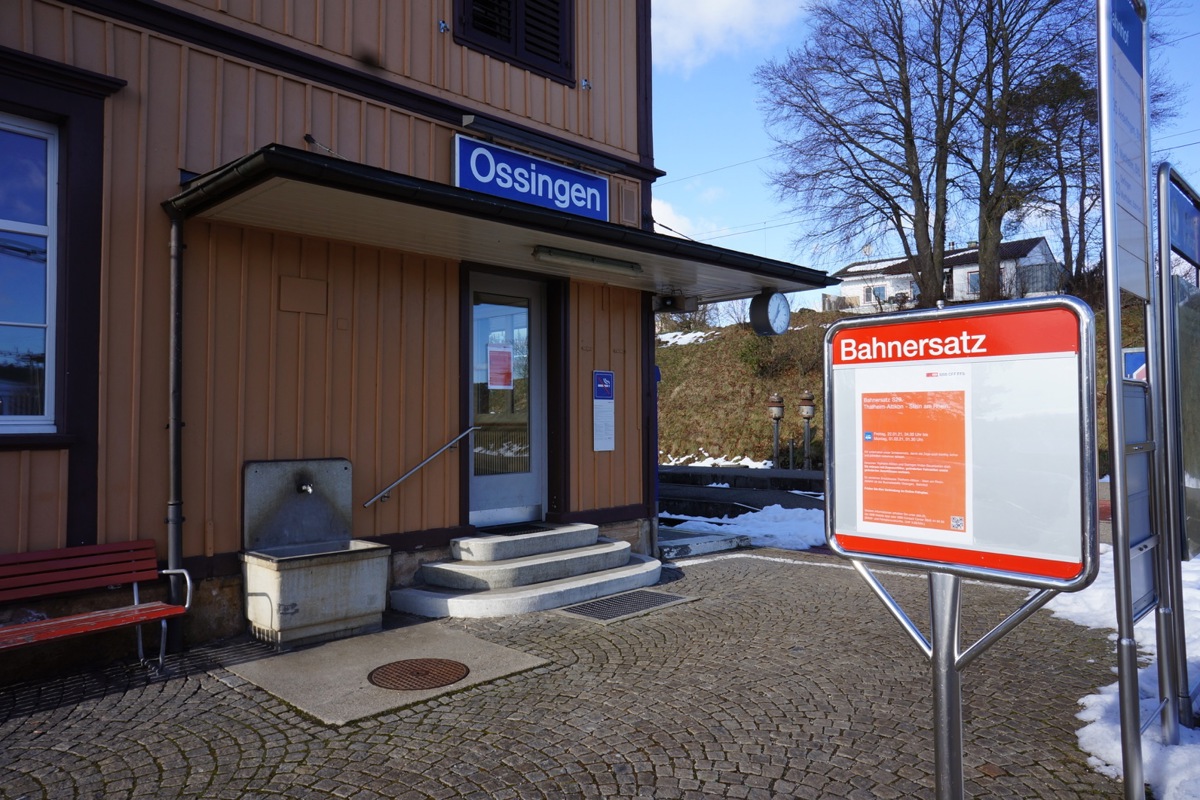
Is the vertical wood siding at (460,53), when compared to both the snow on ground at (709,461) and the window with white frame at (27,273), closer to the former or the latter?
the window with white frame at (27,273)

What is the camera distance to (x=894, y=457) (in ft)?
8.71

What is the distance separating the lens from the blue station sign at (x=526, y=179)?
713 centimetres

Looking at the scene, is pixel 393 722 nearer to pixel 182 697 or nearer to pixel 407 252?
pixel 182 697

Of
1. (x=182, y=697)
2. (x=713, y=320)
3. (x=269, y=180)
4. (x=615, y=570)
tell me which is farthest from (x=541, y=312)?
(x=713, y=320)

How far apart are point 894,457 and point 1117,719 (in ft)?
7.79

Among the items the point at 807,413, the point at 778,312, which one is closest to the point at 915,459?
the point at 778,312

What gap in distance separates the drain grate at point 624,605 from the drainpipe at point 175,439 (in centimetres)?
265

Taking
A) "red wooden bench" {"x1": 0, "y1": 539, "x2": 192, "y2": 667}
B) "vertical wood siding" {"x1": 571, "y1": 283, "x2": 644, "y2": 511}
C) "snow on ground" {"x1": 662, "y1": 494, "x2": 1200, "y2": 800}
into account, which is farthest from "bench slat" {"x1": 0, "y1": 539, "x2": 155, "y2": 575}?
"snow on ground" {"x1": 662, "y1": 494, "x2": 1200, "y2": 800}

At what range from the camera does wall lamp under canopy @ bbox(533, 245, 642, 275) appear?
22.8 feet

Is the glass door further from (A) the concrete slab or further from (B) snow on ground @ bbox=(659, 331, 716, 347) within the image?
(B) snow on ground @ bbox=(659, 331, 716, 347)

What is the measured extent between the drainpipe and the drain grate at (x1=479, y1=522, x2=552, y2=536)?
8.51 ft

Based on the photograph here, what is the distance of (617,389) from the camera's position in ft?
28.0

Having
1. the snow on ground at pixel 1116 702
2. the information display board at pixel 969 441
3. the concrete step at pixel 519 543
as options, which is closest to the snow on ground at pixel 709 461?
the snow on ground at pixel 1116 702

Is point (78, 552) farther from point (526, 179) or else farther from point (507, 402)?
point (526, 179)
